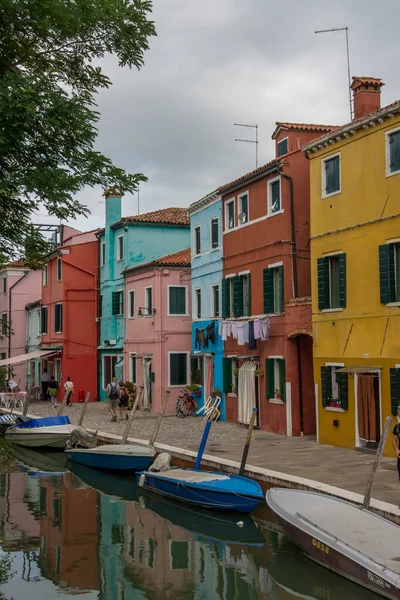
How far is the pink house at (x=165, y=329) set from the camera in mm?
33219

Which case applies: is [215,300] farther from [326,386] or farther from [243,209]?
[326,386]

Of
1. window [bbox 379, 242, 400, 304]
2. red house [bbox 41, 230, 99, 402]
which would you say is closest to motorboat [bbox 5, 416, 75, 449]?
red house [bbox 41, 230, 99, 402]

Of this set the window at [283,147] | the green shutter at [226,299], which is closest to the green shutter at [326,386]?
the green shutter at [226,299]

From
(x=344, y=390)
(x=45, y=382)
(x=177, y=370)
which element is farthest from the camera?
(x=45, y=382)

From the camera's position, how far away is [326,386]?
20.8m

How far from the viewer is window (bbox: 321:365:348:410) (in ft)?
65.6

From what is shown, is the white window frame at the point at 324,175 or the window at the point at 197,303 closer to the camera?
the white window frame at the point at 324,175

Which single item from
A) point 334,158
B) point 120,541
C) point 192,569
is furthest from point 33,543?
point 334,158

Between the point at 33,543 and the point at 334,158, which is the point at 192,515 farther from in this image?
the point at 334,158

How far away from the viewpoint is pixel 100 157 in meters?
9.86

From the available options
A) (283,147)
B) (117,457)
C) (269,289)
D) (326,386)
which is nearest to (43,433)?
(117,457)

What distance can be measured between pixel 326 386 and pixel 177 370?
530 inches

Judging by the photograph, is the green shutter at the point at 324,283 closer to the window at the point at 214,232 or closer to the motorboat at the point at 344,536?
the motorboat at the point at 344,536

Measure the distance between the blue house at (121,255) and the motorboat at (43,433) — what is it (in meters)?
9.03
